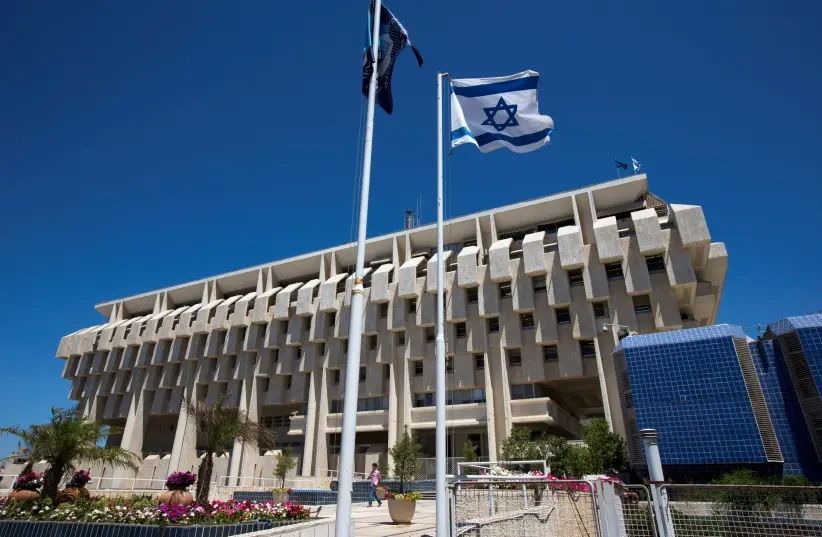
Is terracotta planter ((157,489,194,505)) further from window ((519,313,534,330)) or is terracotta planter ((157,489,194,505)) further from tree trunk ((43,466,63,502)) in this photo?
window ((519,313,534,330))

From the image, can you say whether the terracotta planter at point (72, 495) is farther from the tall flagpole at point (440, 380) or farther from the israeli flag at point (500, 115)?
the israeli flag at point (500, 115)

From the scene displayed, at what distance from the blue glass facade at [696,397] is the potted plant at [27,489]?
1947cm

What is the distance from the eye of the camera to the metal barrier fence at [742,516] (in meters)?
7.77

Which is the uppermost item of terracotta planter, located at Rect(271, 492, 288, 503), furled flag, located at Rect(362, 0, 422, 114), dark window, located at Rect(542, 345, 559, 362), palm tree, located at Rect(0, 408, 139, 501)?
dark window, located at Rect(542, 345, 559, 362)

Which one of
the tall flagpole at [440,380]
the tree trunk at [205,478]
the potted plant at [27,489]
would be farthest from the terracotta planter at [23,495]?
the tall flagpole at [440,380]

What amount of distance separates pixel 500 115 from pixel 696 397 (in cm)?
1345

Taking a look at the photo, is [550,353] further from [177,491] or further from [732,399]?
[177,491]

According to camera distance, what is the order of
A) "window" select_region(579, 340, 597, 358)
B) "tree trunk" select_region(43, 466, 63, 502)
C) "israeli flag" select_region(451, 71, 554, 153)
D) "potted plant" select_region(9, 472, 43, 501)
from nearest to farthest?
"israeli flag" select_region(451, 71, 554, 153)
"potted plant" select_region(9, 472, 43, 501)
"tree trunk" select_region(43, 466, 63, 502)
"window" select_region(579, 340, 597, 358)

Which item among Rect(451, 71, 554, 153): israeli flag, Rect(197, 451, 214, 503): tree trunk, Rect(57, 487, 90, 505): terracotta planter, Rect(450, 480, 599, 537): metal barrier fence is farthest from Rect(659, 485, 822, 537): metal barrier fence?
Rect(197, 451, 214, 503): tree trunk

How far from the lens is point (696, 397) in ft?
58.9

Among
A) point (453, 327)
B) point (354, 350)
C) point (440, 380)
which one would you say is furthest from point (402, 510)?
point (453, 327)

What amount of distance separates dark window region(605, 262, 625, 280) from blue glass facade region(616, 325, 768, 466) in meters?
14.3

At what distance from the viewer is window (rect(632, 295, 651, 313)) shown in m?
32.4

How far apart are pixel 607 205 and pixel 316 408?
28745mm
